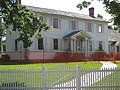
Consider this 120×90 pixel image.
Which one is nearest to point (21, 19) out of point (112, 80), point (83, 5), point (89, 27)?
point (83, 5)

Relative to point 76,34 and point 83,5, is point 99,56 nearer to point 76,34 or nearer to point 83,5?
point 76,34

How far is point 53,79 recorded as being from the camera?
14.3m

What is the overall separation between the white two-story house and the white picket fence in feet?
78.9

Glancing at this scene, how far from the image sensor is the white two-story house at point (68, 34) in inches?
1569

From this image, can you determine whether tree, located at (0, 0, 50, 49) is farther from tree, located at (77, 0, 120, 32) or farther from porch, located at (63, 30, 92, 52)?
porch, located at (63, 30, 92, 52)

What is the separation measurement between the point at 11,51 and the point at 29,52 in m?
3.58

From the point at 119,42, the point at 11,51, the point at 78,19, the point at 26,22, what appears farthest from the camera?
the point at 119,42

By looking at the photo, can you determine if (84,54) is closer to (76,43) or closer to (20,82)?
(76,43)

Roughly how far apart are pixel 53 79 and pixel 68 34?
1148 inches

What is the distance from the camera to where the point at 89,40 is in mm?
46219

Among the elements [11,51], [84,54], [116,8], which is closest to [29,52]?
[11,51]

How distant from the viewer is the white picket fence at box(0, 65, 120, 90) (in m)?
13.4

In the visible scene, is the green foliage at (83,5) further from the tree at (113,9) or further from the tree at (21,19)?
the tree at (21,19)

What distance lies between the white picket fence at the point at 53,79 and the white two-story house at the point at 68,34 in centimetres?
2404
